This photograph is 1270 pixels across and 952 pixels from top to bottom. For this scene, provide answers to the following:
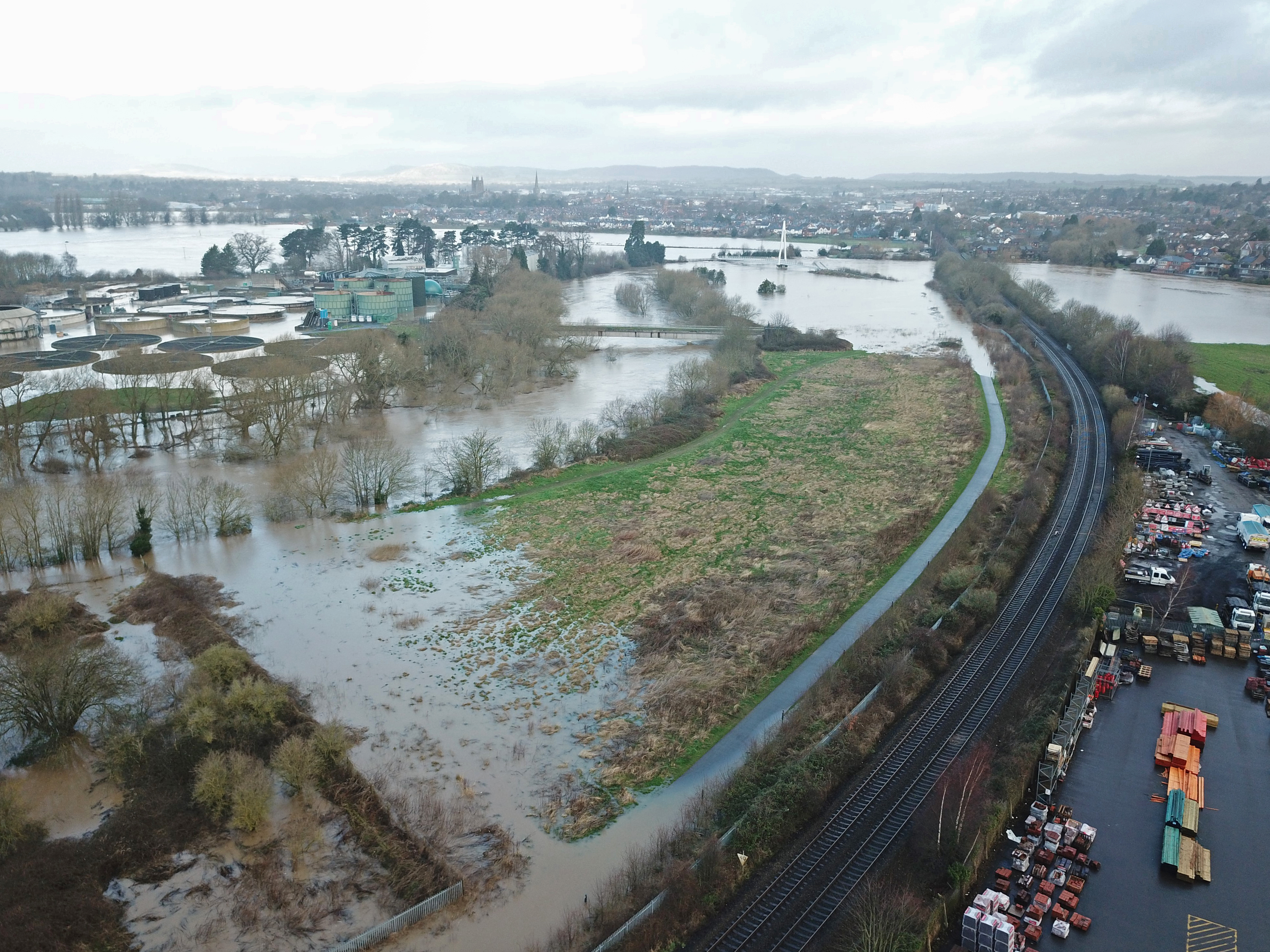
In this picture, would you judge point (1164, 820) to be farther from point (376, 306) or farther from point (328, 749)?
point (376, 306)

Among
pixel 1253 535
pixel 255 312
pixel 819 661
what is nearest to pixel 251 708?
pixel 819 661

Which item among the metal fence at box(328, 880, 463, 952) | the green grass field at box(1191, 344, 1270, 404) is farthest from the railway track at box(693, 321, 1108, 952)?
the green grass field at box(1191, 344, 1270, 404)

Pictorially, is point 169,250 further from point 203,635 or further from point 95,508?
point 203,635

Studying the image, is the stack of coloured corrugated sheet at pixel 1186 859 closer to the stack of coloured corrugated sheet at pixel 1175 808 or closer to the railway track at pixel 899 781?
the stack of coloured corrugated sheet at pixel 1175 808

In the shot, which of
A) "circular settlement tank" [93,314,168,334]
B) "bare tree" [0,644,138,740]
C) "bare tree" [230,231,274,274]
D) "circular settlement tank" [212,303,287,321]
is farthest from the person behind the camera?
"bare tree" [230,231,274,274]

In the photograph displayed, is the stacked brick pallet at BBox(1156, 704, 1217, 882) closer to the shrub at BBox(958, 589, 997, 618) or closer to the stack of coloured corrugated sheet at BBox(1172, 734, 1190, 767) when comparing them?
the stack of coloured corrugated sheet at BBox(1172, 734, 1190, 767)

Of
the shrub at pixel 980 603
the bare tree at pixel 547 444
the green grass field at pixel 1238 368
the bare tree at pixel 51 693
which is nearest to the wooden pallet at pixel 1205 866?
the shrub at pixel 980 603

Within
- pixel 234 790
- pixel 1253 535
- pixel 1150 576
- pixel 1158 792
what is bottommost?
pixel 1158 792
